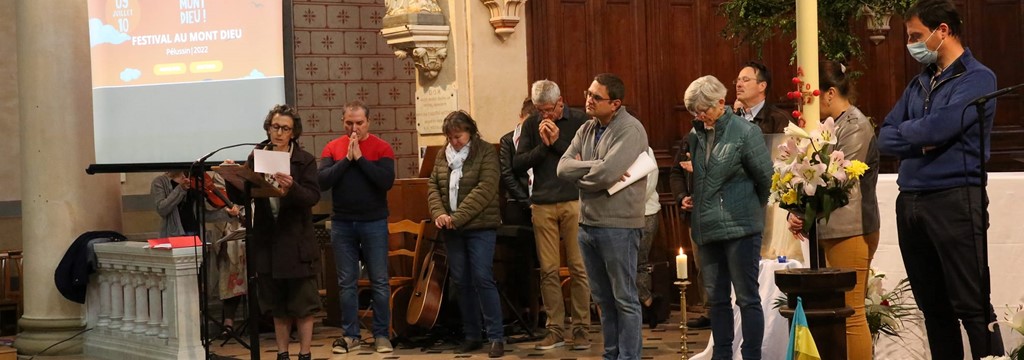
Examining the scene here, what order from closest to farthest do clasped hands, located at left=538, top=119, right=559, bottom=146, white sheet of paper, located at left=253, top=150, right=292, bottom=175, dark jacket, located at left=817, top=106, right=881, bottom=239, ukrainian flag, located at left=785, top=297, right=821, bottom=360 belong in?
ukrainian flag, located at left=785, top=297, right=821, bottom=360 < dark jacket, located at left=817, top=106, right=881, bottom=239 < white sheet of paper, located at left=253, top=150, right=292, bottom=175 < clasped hands, located at left=538, top=119, right=559, bottom=146

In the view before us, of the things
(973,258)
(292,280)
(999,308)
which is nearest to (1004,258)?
(999,308)

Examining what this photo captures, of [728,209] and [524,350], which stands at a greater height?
[728,209]

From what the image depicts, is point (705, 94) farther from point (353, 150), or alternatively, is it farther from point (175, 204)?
point (175, 204)

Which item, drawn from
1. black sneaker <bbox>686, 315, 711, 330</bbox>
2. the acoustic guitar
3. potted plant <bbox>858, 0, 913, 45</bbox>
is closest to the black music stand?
the acoustic guitar

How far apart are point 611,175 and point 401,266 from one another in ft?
9.58

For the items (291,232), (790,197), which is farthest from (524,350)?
(790,197)

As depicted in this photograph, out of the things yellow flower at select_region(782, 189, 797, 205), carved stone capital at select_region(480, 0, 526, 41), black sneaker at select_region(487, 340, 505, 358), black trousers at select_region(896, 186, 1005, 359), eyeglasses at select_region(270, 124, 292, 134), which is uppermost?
carved stone capital at select_region(480, 0, 526, 41)

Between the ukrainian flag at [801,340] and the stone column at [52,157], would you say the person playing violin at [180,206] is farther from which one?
the ukrainian flag at [801,340]

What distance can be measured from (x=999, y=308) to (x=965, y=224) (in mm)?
1377

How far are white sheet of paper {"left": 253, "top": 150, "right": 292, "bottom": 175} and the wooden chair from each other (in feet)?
6.06

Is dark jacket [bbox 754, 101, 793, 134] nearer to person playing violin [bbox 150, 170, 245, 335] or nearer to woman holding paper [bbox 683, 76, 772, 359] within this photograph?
woman holding paper [bbox 683, 76, 772, 359]

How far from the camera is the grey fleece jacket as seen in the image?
20.1 ft

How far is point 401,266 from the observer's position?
8.73 meters

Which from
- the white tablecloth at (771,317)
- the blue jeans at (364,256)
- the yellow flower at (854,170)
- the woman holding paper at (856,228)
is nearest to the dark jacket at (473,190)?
the blue jeans at (364,256)
